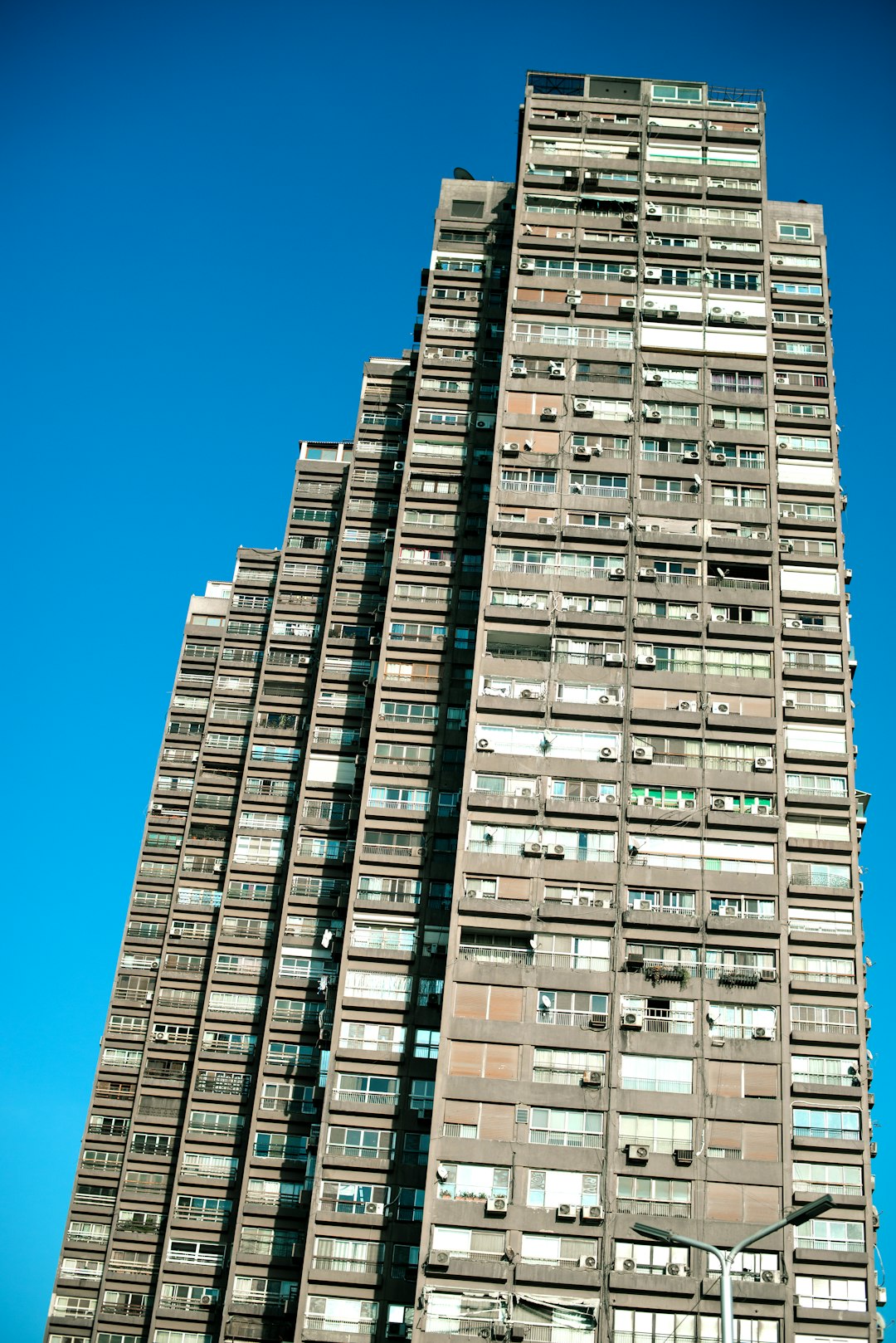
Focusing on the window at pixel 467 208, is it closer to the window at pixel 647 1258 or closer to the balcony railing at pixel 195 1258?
the balcony railing at pixel 195 1258

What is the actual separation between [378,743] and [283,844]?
8015mm

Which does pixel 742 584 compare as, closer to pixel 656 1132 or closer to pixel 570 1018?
pixel 570 1018

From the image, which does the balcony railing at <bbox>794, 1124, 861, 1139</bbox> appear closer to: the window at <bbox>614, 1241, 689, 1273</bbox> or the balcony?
the window at <bbox>614, 1241, 689, 1273</bbox>

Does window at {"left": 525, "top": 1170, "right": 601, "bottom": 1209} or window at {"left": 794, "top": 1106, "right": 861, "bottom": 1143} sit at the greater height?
window at {"left": 794, "top": 1106, "right": 861, "bottom": 1143}

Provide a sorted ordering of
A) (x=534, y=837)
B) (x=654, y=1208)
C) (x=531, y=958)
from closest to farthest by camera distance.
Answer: (x=654, y=1208) < (x=531, y=958) < (x=534, y=837)

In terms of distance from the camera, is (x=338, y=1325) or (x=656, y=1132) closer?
(x=656, y=1132)

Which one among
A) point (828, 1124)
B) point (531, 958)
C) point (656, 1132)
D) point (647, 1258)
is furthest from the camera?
point (531, 958)

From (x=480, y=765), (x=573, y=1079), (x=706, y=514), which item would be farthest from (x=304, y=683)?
(x=573, y=1079)

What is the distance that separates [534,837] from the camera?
184 ft

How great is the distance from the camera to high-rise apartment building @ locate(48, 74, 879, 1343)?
165ft

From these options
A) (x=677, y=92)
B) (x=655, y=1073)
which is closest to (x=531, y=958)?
(x=655, y=1073)

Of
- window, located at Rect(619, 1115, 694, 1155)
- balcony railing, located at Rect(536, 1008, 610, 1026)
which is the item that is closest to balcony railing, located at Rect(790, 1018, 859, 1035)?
window, located at Rect(619, 1115, 694, 1155)

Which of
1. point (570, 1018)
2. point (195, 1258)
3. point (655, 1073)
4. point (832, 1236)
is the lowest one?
point (195, 1258)

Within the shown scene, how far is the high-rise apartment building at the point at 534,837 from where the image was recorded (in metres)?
50.3
